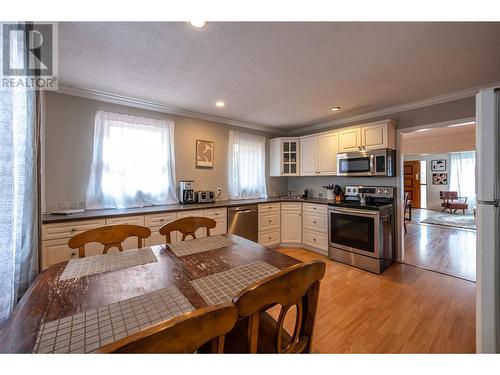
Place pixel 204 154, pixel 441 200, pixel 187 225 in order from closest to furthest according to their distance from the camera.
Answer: pixel 187 225, pixel 204 154, pixel 441 200

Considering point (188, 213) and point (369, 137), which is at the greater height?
point (369, 137)

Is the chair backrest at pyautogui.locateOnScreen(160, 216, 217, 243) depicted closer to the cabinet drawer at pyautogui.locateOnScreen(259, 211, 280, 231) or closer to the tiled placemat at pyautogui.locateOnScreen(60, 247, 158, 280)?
the tiled placemat at pyautogui.locateOnScreen(60, 247, 158, 280)

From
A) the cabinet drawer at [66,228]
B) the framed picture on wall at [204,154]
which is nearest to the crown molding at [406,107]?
the framed picture on wall at [204,154]

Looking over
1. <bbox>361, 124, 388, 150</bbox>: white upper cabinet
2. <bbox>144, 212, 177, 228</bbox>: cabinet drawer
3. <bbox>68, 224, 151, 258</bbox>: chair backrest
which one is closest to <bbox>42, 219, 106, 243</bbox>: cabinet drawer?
<bbox>144, 212, 177, 228</bbox>: cabinet drawer

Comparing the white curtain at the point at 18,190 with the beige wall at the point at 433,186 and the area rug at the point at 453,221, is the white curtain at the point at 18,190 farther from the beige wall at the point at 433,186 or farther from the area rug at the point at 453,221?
the beige wall at the point at 433,186

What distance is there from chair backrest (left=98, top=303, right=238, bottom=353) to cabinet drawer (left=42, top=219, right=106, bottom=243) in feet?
7.27

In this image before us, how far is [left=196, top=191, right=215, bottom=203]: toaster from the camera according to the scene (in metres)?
3.37

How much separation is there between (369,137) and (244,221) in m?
2.39

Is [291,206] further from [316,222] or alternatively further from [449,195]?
[449,195]

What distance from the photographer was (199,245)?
1529 millimetres

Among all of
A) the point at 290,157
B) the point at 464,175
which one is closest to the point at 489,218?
the point at 290,157

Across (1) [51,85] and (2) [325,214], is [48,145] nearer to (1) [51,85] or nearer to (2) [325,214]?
(1) [51,85]
